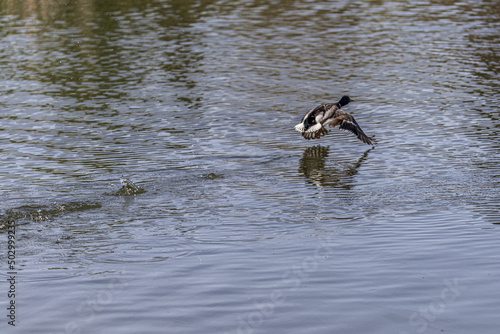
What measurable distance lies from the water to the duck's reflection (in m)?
0.08

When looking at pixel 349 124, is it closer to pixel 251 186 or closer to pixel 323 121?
pixel 323 121

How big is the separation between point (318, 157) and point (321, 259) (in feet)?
21.5

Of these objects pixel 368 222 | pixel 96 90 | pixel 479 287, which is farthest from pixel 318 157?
pixel 96 90

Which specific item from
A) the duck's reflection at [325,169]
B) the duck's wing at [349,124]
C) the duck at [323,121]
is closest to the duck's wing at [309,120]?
the duck at [323,121]

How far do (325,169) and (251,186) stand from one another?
2177 mm

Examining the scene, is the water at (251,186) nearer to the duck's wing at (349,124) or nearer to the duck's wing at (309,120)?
the duck's wing at (349,124)

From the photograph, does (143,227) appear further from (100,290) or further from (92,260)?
(100,290)

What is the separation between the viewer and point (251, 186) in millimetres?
14812

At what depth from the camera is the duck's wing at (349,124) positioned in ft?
56.1

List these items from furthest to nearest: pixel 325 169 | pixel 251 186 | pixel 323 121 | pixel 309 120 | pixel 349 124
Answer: pixel 309 120, pixel 323 121, pixel 349 124, pixel 325 169, pixel 251 186

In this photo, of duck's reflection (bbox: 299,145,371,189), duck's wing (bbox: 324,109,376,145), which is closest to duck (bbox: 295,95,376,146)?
duck's wing (bbox: 324,109,376,145)

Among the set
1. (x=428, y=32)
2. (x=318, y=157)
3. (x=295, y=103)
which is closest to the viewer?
(x=318, y=157)

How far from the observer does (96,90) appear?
2445cm

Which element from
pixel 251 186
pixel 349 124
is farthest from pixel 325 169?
pixel 251 186
